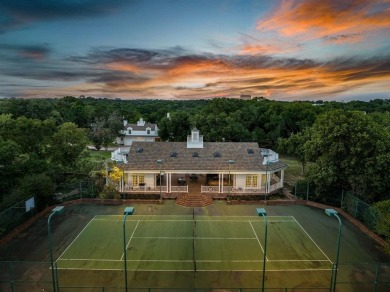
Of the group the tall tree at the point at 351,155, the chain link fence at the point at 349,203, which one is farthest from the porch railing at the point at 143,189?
the tall tree at the point at 351,155

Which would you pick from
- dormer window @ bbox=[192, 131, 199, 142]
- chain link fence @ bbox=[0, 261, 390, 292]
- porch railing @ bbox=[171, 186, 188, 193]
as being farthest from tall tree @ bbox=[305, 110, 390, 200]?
dormer window @ bbox=[192, 131, 199, 142]

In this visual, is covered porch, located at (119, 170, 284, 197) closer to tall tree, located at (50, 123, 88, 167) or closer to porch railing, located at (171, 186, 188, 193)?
porch railing, located at (171, 186, 188, 193)

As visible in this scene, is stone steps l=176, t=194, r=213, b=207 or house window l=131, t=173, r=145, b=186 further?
house window l=131, t=173, r=145, b=186

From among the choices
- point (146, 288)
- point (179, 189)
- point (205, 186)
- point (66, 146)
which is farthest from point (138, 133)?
point (146, 288)

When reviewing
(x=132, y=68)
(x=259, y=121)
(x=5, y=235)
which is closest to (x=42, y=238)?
(x=5, y=235)

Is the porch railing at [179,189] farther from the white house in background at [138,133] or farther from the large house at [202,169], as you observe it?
the white house in background at [138,133]

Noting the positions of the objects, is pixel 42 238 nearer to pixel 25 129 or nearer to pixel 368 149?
pixel 25 129
